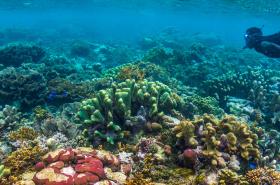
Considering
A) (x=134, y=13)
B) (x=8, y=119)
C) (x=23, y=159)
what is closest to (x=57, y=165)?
(x=23, y=159)

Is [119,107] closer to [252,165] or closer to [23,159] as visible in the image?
[23,159]

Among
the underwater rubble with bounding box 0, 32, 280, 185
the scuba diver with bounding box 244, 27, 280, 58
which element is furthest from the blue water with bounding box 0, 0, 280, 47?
the underwater rubble with bounding box 0, 32, 280, 185

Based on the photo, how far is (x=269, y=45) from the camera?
12250 mm

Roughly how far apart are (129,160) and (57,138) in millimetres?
1839

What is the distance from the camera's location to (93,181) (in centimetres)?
504

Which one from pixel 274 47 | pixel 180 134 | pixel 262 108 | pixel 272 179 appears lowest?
pixel 262 108

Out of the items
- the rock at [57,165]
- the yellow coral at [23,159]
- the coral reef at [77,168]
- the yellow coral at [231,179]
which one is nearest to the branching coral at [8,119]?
the yellow coral at [23,159]

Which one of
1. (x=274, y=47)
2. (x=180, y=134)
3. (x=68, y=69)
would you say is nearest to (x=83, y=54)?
(x=68, y=69)

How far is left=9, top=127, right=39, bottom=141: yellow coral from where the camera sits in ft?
23.3

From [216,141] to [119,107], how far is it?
2389 millimetres

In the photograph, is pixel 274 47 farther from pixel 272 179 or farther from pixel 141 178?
pixel 141 178

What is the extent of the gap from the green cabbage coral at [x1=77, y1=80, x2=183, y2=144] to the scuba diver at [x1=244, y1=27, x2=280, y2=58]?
6196 millimetres

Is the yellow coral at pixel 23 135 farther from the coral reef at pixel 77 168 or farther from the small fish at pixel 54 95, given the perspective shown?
the small fish at pixel 54 95

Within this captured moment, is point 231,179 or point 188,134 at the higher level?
point 188,134
